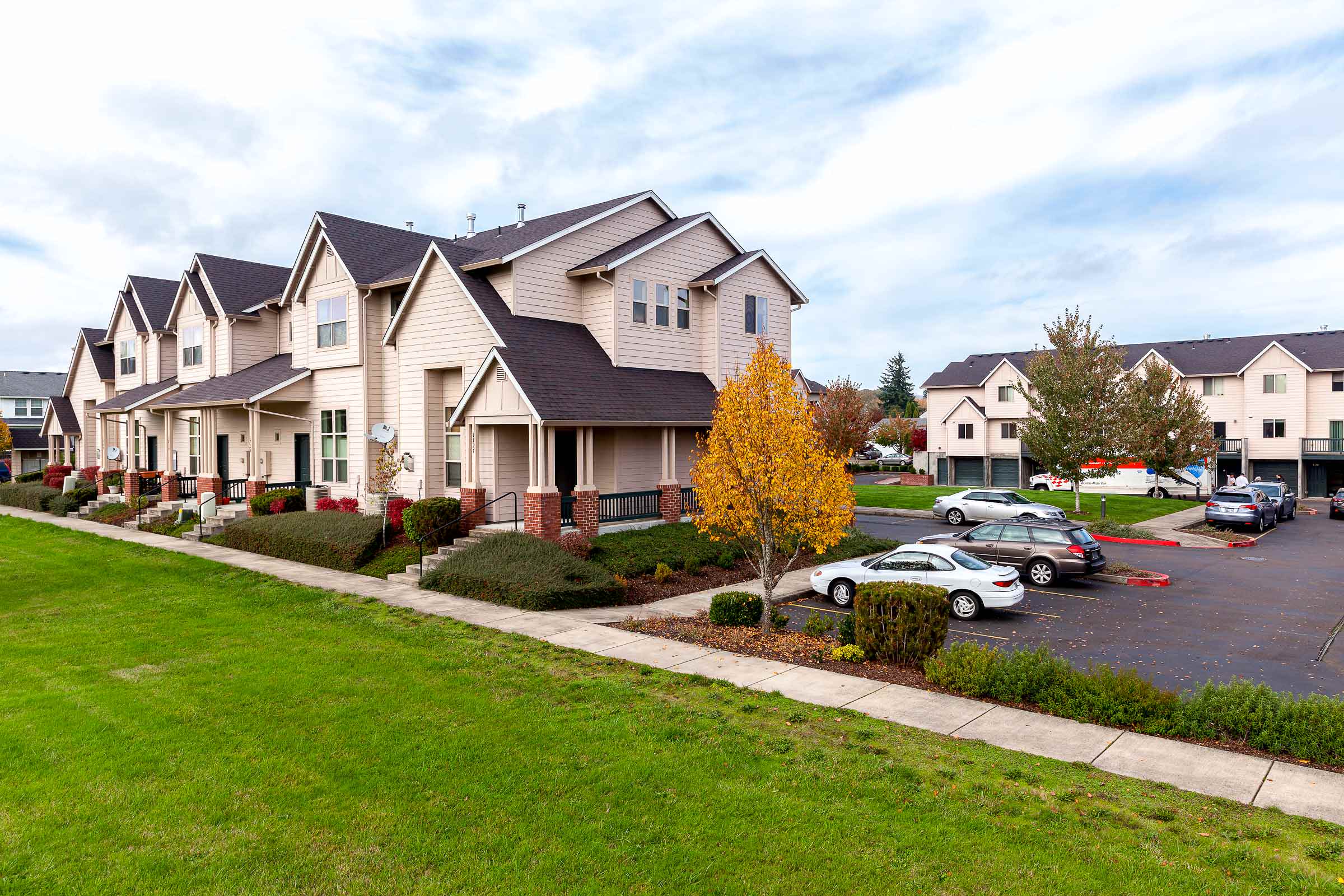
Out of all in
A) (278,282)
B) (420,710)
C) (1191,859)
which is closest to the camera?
(1191,859)

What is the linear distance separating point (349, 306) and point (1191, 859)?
84.8 ft

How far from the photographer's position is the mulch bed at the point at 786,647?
1106 cm

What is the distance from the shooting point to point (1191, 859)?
6.21m

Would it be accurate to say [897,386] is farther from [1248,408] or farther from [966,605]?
[966,605]

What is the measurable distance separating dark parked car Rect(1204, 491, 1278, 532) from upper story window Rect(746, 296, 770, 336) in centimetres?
2001

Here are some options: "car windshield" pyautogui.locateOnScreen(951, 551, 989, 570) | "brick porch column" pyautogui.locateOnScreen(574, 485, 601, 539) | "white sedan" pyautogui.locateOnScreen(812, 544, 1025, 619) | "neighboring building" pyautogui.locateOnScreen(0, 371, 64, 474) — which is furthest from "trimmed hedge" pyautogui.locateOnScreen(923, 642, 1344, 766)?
"neighboring building" pyautogui.locateOnScreen(0, 371, 64, 474)

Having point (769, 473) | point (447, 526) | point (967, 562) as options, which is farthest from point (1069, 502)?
point (447, 526)

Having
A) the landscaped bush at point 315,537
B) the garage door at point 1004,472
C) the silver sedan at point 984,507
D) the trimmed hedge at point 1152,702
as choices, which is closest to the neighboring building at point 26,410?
the landscaped bush at point 315,537

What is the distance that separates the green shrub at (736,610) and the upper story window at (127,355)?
37623 mm

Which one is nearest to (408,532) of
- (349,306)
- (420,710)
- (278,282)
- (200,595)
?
(200,595)

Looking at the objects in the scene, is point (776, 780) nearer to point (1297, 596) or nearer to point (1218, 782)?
point (1218, 782)

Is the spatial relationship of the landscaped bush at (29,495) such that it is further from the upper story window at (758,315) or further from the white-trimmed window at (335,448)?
the upper story window at (758,315)

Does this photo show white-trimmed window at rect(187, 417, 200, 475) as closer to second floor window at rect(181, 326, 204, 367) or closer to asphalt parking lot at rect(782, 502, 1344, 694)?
second floor window at rect(181, 326, 204, 367)

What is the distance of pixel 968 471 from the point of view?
6166cm
